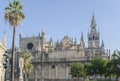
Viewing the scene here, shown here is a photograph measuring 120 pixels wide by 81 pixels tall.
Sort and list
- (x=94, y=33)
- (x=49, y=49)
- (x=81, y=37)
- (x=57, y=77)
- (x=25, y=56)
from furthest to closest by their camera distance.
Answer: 1. (x=94, y=33)
2. (x=81, y=37)
3. (x=49, y=49)
4. (x=57, y=77)
5. (x=25, y=56)

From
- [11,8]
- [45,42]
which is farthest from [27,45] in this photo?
[11,8]

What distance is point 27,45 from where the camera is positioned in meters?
112

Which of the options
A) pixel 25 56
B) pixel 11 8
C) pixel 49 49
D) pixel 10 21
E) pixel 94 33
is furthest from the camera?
pixel 94 33

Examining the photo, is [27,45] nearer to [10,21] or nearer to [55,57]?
[55,57]

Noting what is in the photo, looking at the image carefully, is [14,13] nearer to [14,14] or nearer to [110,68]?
[14,14]

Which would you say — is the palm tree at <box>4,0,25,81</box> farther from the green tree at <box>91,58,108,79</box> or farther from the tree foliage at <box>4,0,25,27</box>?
the green tree at <box>91,58,108,79</box>

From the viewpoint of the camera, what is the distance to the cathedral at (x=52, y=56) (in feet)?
340

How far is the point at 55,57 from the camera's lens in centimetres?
10700

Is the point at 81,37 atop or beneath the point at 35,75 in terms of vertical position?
atop

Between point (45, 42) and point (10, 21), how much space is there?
75.4 metres

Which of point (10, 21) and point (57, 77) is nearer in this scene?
point (10, 21)

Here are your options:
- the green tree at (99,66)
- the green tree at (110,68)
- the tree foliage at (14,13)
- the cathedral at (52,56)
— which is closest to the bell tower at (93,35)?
the cathedral at (52,56)

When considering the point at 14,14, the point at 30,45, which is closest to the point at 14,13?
the point at 14,14

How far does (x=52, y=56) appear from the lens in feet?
353
